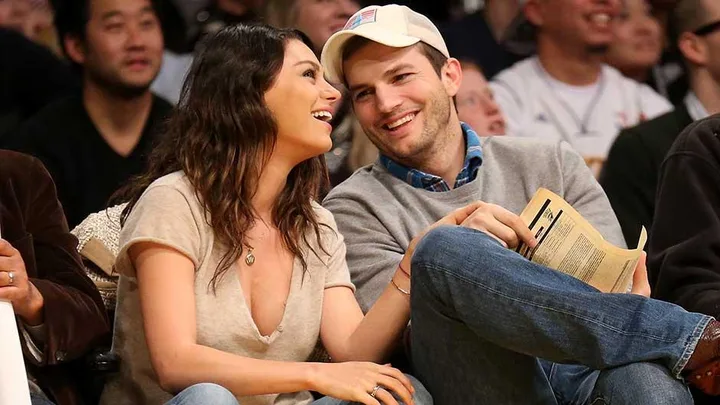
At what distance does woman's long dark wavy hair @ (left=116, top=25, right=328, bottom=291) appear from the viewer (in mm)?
2715

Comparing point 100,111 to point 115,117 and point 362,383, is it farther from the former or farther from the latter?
point 362,383

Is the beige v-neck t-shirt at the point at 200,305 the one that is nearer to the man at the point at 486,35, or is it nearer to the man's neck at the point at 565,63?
the man at the point at 486,35

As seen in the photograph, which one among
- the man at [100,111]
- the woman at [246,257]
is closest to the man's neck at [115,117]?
the man at [100,111]

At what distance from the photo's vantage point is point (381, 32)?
310 centimetres

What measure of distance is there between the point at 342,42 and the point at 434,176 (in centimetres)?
40

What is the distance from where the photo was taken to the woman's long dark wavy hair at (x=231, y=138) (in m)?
2.71

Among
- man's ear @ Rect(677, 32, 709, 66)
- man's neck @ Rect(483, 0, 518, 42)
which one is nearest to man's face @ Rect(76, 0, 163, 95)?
man's neck @ Rect(483, 0, 518, 42)

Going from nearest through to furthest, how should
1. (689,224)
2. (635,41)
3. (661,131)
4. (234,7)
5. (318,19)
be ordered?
(689,224), (661,131), (318,19), (234,7), (635,41)

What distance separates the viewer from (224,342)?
2635 mm

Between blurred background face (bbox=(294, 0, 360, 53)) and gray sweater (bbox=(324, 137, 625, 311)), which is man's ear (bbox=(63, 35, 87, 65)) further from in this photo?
gray sweater (bbox=(324, 137, 625, 311))

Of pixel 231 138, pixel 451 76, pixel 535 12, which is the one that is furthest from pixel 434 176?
pixel 535 12

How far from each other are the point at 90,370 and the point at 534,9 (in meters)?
2.75

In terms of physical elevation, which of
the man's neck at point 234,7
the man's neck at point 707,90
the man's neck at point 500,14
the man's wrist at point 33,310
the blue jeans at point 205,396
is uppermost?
the man's neck at point 234,7

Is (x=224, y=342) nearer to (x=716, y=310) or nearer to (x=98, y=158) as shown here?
(x=716, y=310)
